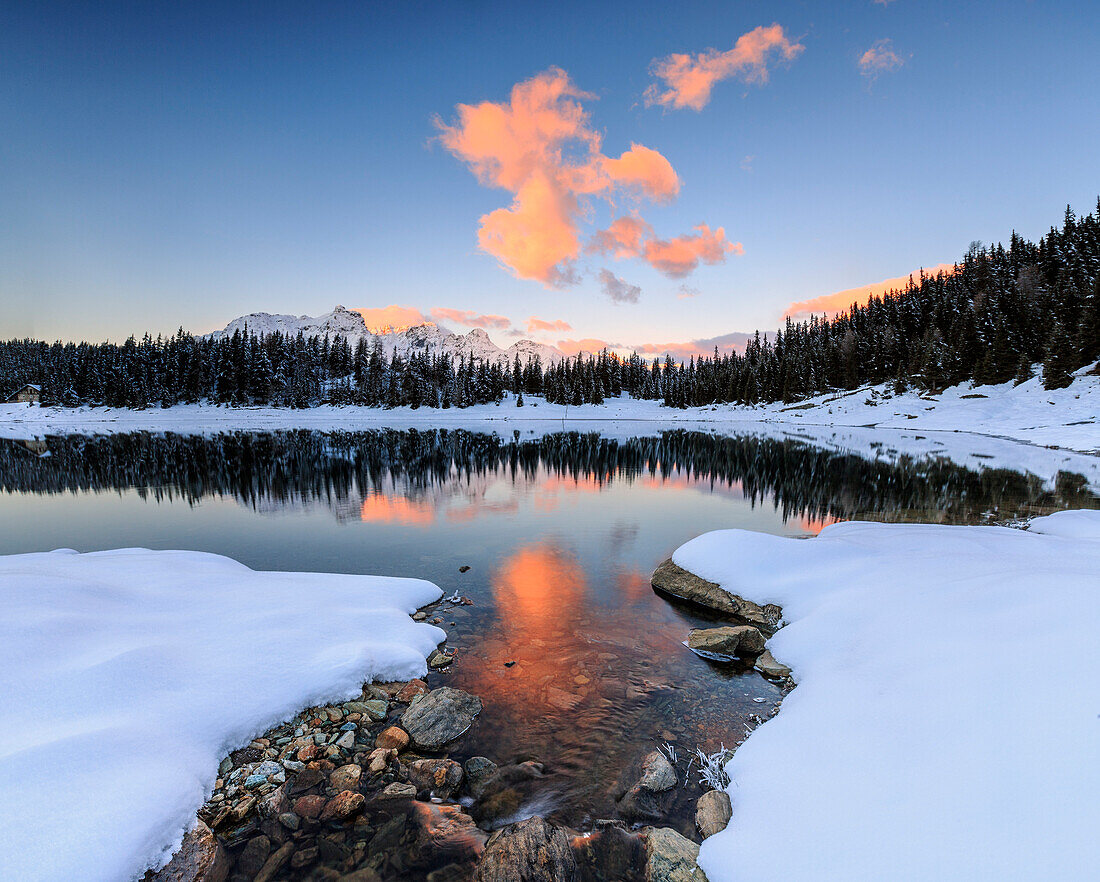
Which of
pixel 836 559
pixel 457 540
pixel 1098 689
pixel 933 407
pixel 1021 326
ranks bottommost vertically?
pixel 457 540

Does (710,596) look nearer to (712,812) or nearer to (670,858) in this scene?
(712,812)

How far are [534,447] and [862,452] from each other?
1167 inches

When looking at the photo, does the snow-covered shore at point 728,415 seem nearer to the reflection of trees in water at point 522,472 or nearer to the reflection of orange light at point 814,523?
the reflection of trees in water at point 522,472

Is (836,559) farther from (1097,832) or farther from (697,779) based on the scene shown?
(1097,832)

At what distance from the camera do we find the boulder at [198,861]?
3900mm

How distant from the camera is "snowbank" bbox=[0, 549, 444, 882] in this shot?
3756 millimetres

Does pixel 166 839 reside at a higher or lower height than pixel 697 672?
higher

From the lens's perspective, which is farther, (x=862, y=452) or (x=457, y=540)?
(x=862, y=452)

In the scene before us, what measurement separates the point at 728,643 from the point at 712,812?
3.89m

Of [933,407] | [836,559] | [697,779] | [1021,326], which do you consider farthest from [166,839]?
[1021,326]

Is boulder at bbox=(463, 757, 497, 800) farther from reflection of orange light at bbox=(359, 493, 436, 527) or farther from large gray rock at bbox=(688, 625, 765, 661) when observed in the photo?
reflection of orange light at bbox=(359, 493, 436, 527)

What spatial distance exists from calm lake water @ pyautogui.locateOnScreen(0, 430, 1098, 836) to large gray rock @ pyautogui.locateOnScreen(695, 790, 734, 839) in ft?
0.66

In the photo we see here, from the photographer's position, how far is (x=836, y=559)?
10.0m

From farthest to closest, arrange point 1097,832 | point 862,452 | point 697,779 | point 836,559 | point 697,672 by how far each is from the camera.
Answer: point 862,452 → point 836,559 → point 697,672 → point 697,779 → point 1097,832
